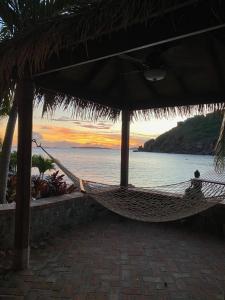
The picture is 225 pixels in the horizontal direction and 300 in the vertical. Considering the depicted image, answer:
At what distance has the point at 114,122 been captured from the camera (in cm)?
387

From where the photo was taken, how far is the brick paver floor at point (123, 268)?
78.3 inches

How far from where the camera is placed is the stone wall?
8.41ft

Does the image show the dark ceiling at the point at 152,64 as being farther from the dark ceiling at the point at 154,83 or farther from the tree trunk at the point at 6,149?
the tree trunk at the point at 6,149

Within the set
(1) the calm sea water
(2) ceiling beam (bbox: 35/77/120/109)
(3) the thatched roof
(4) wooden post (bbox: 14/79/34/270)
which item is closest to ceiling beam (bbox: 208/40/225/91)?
(3) the thatched roof

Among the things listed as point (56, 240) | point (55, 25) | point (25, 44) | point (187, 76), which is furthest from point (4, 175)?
point (187, 76)

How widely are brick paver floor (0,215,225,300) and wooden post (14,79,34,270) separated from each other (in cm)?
17

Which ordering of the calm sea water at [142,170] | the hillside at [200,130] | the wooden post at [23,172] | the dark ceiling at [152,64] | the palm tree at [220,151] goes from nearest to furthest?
1. the dark ceiling at [152,64]
2. the palm tree at [220,151]
3. the wooden post at [23,172]
4. the hillside at [200,130]
5. the calm sea water at [142,170]

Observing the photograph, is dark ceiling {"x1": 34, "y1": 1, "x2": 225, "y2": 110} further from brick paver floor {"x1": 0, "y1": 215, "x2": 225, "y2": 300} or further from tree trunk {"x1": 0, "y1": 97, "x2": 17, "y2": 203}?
brick paver floor {"x1": 0, "y1": 215, "x2": 225, "y2": 300}

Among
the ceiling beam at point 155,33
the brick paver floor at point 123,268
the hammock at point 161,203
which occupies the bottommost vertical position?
the brick paver floor at point 123,268

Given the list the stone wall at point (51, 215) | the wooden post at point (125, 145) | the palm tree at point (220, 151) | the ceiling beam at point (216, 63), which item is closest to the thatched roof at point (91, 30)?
the ceiling beam at point (216, 63)

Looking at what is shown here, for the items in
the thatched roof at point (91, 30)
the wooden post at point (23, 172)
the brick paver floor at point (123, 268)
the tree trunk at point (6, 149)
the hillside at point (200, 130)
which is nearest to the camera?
the thatched roof at point (91, 30)

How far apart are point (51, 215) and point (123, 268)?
1039 mm

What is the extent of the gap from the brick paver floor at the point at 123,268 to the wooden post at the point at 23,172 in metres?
0.17

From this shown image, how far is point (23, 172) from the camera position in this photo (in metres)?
2.27
